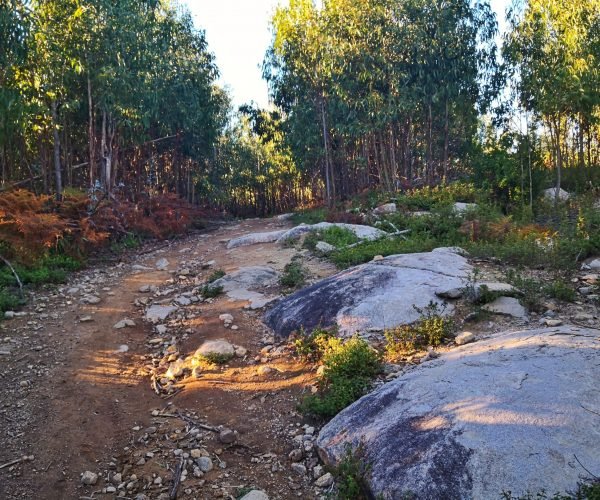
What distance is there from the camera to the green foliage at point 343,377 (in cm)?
386

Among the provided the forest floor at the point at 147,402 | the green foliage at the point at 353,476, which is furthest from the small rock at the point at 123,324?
the green foliage at the point at 353,476

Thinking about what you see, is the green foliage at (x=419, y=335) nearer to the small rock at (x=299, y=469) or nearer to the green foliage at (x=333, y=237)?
the small rock at (x=299, y=469)

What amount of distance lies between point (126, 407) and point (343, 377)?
186 centimetres

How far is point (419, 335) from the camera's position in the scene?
15.3 feet

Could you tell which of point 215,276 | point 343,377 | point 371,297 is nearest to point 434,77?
point 215,276

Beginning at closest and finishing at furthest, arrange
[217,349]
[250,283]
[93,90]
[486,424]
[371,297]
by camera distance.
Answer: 1. [486,424]
2. [217,349]
3. [371,297]
4. [250,283]
5. [93,90]

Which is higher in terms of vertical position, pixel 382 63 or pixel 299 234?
pixel 382 63

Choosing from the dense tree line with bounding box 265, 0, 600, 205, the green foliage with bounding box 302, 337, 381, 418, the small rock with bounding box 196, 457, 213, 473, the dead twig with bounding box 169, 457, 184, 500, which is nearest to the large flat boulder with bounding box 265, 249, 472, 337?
the green foliage with bounding box 302, 337, 381, 418

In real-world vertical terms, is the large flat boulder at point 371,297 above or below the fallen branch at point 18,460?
above

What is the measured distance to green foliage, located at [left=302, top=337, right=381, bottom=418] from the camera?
12.7 ft

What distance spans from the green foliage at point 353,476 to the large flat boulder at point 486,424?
0.05 metres

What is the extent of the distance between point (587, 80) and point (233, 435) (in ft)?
40.6

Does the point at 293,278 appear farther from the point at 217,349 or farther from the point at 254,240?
the point at 254,240

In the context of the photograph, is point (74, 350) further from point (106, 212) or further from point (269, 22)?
point (269, 22)
